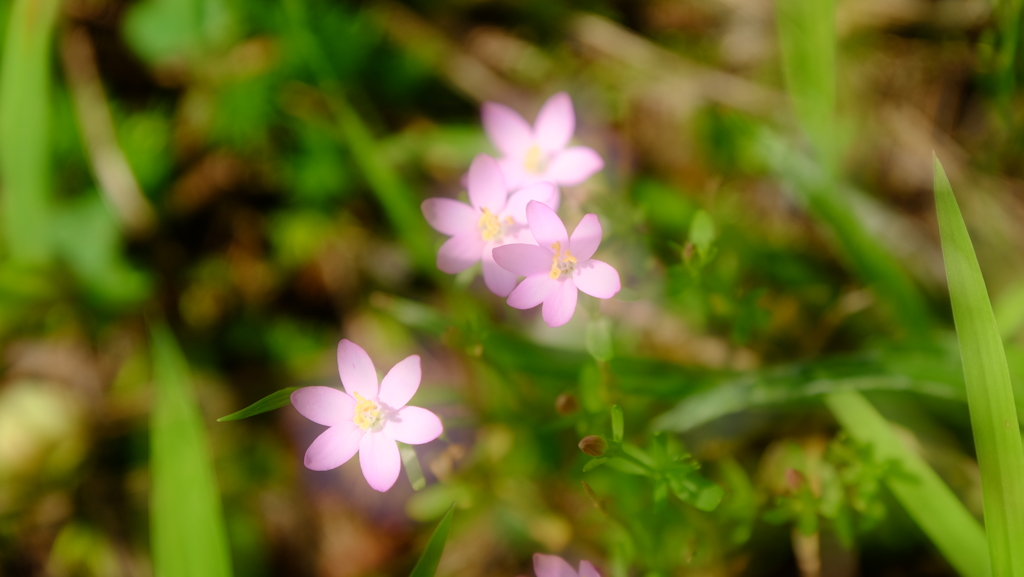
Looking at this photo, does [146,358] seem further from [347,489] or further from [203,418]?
[347,489]

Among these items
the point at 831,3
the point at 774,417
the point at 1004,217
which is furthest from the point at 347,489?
the point at 1004,217

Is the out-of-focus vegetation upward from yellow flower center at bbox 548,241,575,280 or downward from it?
downward

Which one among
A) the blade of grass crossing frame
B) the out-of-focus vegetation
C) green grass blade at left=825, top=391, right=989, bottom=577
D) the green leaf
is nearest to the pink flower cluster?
the out-of-focus vegetation

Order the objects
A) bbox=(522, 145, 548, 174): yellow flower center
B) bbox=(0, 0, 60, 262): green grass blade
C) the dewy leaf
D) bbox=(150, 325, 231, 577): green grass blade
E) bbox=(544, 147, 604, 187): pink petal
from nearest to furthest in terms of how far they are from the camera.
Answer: the dewy leaf → bbox=(544, 147, 604, 187): pink petal → bbox=(522, 145, 548, 174): yellow flower center → bbox=(150, 325, 231, 577): green grass blade → bbox=(0, 0, 60, 262): green grass blade

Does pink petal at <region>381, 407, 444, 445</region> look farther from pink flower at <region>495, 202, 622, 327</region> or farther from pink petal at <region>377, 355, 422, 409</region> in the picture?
pink flower at <region>495, 202, 622, 327</region>

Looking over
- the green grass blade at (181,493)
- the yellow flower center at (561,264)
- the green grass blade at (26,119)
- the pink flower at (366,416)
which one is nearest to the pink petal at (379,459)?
the pink flower at (366,416)

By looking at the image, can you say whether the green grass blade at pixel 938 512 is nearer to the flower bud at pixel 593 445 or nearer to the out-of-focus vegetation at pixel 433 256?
the out-of-focus vegetation at pixel 433 256

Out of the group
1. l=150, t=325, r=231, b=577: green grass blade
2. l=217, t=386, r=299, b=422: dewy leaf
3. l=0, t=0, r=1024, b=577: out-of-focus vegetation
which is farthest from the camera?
l=0, t=0, r=1024, b=577: out-of-focus vegetation
